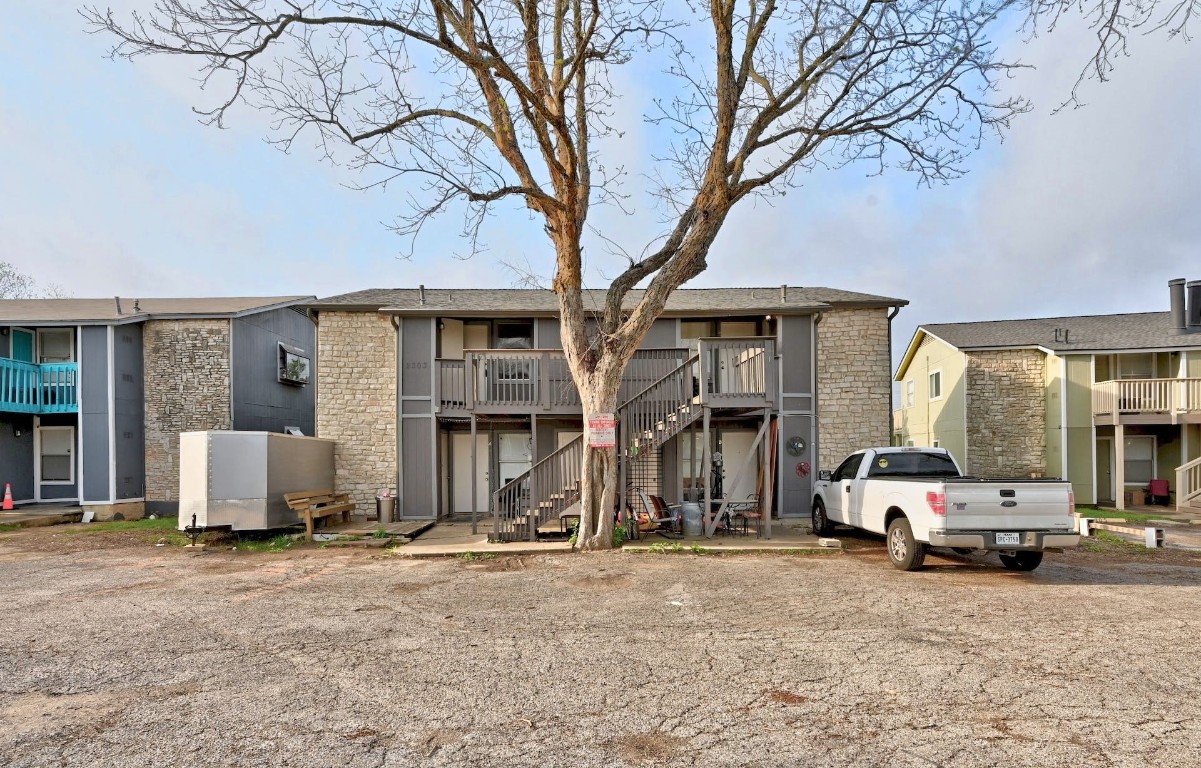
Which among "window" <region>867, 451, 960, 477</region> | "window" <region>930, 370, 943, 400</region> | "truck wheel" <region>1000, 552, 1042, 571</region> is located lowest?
"truck wheel" <region>1000, 552, 1042, 571</region>

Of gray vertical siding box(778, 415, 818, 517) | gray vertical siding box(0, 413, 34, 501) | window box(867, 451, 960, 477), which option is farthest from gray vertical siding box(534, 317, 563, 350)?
gray vertical siding box(0, 413, 34, 501)

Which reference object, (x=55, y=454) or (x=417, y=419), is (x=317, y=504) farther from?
(x=55, y=454)

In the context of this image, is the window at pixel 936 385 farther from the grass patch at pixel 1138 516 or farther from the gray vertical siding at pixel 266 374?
the gray vertical siding at pixel 266 374

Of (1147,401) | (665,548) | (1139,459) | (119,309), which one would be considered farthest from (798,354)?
(119,309)

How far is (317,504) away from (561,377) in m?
5.70

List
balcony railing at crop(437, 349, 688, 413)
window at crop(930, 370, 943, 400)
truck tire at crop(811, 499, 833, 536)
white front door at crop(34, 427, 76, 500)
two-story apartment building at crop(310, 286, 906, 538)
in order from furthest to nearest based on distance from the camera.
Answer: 1. window at crop(930, 370, 943, 400)
2. white front door at crop(34, 427, 76, 500)
3. two-story apartment building at crop(310, 286, 906, 538)
4. balcony railing at crop(437, 349, 688, 413)
5. truck tire at crop(811, 499, 833, 536)

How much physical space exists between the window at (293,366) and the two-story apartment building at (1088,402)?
21163 mm

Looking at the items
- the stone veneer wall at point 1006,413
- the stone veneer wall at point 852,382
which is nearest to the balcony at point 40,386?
the stone veneer wall at point 852,382

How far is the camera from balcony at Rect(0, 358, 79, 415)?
15.5m

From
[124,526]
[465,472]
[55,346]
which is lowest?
[124,526]

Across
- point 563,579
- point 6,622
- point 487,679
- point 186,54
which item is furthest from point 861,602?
point 186,54

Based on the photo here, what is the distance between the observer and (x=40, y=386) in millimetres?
15984

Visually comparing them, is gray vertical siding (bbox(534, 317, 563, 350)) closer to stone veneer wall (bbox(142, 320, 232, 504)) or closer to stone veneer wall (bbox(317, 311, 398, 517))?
stone veneer wall (bbox(317, 311, 398, 517))

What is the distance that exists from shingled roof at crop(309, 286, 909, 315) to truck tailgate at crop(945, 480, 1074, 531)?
22.3 ft
